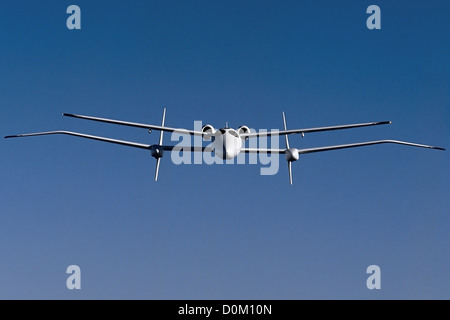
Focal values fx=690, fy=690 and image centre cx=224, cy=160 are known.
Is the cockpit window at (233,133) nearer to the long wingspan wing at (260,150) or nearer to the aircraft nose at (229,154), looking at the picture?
the aircraft nose at (229,154)

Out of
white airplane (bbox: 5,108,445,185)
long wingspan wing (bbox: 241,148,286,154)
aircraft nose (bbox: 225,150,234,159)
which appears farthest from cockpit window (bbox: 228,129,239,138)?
long wingspan wing (bbox: 241,148,286,154)

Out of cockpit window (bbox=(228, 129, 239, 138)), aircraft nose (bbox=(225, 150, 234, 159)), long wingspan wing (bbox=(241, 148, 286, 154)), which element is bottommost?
aircraft nose (bbox=(225, 150, 234, 159))

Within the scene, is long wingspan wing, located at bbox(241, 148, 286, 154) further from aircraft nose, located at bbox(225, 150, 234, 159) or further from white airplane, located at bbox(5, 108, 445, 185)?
aircraft nose, located at bbox(225, 150, 234, 159)

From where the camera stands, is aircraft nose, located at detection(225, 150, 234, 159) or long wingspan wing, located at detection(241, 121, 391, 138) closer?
aircraft nose, located at detection(225, 150, 234, 159)

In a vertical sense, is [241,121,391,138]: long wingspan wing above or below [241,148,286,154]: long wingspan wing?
above

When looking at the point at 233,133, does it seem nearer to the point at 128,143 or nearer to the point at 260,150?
the point at 260,150

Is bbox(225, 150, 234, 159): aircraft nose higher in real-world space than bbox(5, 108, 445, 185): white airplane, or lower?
lower

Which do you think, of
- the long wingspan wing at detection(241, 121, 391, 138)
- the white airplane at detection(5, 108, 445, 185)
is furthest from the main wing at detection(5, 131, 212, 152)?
the long wingspan wing at detection(241, 121, 391, 138)

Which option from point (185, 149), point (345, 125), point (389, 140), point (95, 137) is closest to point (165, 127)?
point (185, 149)

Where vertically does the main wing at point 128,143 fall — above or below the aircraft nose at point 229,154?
above

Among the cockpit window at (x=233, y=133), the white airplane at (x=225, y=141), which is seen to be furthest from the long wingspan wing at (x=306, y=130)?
the cockpit window at (x=233, y=133)

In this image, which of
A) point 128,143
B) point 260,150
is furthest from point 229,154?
point 128,143

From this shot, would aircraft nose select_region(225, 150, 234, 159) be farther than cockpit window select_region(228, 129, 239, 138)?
No

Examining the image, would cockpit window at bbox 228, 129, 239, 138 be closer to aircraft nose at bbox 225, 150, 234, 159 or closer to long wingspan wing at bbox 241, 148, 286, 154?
aircraft nose at bbox 225, 150, 234, 159
